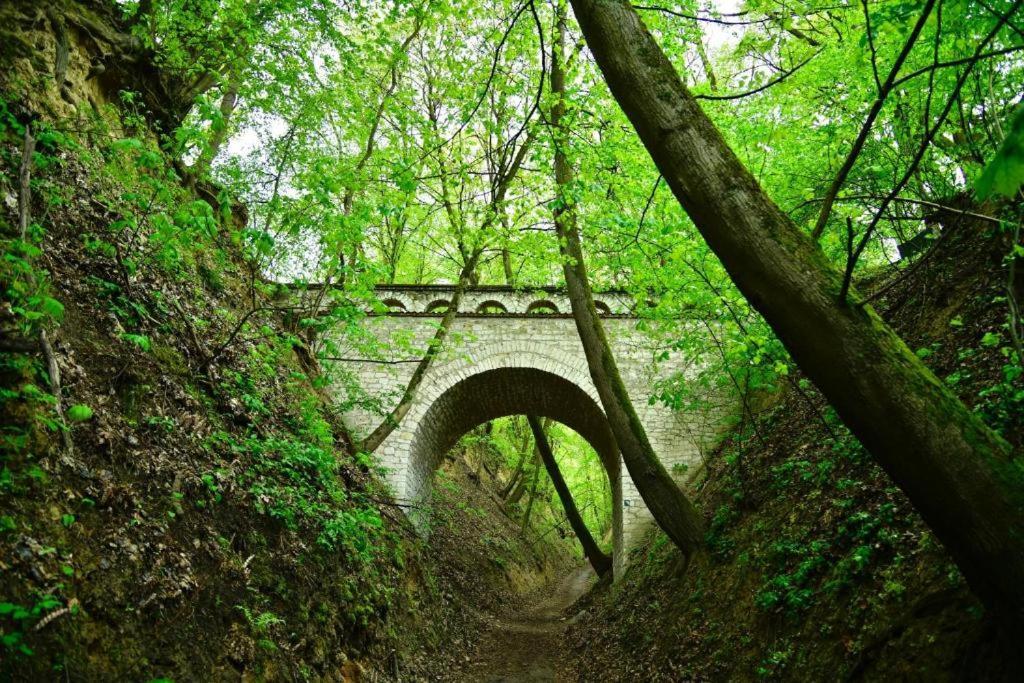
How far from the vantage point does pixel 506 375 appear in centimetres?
1143

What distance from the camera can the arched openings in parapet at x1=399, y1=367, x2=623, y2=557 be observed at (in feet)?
36.2

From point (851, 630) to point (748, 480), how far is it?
3.34 metres

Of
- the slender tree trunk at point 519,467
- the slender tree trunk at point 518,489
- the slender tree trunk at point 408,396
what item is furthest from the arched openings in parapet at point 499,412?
the slender tree trunk at point 518,489

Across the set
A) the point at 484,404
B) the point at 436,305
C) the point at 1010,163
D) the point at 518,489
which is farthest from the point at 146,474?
the point at 518,489

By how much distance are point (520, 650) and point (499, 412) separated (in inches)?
203

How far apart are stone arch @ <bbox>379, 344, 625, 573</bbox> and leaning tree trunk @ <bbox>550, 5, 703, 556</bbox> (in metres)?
3.76

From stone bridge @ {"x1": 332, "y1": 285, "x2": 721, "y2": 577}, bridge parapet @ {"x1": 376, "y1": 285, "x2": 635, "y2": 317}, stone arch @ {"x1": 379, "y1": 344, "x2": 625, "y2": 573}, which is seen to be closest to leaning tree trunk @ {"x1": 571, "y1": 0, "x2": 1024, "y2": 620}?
stone bridge @ {"x1": 332, "y1": 285, "x2": 721, "y2": 577}

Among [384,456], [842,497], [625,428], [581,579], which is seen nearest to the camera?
[842,497]

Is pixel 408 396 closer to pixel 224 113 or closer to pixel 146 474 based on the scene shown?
pixel 146 474

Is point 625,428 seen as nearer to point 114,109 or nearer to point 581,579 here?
point 114,109

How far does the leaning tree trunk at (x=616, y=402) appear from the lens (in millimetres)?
6438

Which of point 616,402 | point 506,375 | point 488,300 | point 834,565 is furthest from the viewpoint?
point 488,300

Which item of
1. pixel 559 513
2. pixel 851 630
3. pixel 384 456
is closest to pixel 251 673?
pixel 851 630

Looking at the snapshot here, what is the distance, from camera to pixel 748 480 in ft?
21.7
